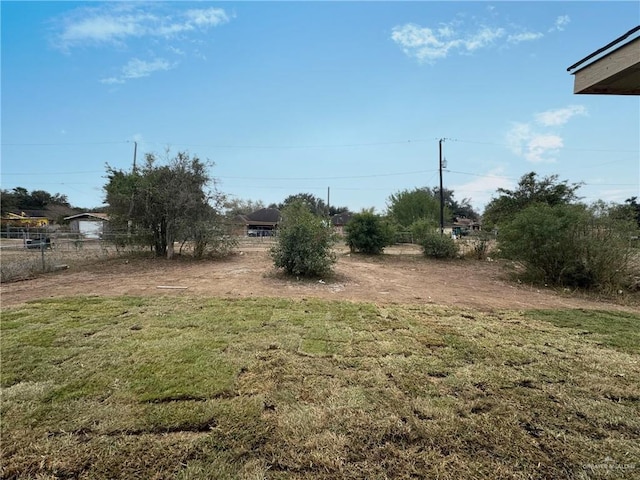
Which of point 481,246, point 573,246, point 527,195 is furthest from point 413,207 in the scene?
point 573,246

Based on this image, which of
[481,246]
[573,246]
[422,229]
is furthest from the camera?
[422,229]

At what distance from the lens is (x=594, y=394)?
217 cm

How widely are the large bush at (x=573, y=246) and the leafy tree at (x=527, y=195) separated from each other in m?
11.7

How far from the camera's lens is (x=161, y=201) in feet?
34.0

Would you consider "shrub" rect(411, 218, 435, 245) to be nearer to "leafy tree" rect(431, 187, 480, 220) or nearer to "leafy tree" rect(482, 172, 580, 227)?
"leafy tree" rect(482, 172, 580, 227)

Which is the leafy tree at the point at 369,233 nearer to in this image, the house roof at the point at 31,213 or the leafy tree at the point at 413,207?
the leafy tree at the point at 413,207

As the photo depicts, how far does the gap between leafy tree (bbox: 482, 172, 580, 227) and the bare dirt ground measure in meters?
11.8

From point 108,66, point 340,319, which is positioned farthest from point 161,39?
point 340,319

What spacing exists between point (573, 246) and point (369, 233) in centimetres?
766

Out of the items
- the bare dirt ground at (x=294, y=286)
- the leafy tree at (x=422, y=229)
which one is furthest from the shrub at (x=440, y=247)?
the bare dirt ground at (x=294, y=286)

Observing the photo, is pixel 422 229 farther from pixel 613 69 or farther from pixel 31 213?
pixel 31 213

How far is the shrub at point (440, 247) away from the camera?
12844 mm

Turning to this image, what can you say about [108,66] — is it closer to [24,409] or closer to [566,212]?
[24,409]

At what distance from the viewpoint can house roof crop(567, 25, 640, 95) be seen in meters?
1.77
